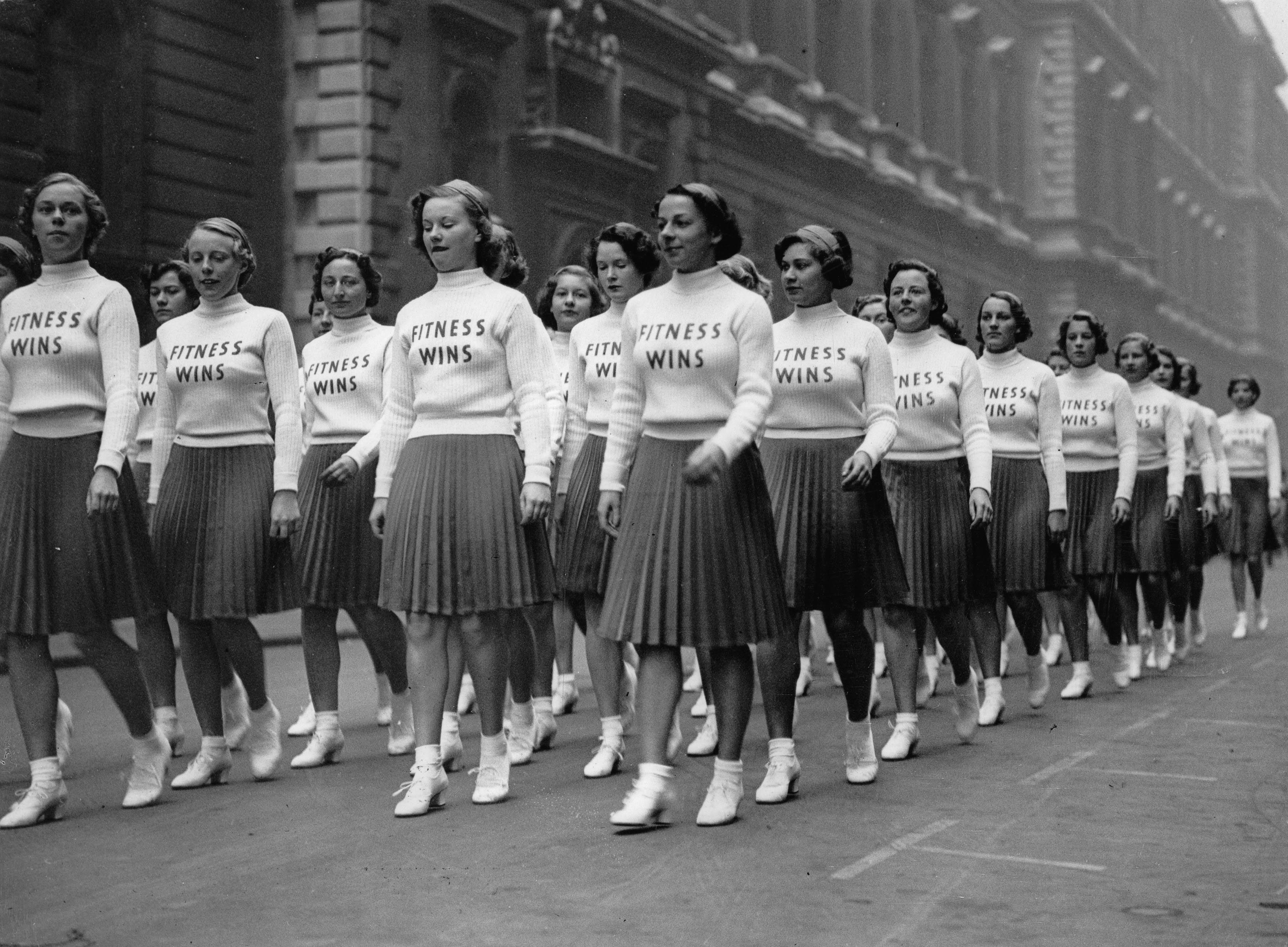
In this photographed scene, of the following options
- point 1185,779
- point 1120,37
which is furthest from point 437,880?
point 1120,37

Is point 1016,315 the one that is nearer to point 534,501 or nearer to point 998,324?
point 998,324

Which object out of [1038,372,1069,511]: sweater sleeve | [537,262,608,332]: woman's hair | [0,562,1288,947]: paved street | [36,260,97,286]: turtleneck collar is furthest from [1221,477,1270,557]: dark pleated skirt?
[36,260,97,286]: turtleneck collar

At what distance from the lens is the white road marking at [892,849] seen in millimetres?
5496

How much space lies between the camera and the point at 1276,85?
79.1m

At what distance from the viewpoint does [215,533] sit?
7340mm

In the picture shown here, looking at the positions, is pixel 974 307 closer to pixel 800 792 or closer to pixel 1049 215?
pixel 1049 215

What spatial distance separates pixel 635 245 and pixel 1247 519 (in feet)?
31.5

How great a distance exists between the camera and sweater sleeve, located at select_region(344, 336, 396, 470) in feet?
22.4

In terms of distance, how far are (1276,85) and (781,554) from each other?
7728cm

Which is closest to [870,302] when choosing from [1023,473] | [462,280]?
[1023,473]

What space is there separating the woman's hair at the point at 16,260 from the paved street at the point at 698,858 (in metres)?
1.89

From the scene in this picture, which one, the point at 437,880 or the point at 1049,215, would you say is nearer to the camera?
the point at 437,880

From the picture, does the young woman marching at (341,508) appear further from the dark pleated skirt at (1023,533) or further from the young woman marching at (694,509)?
the dark pleated skirt at (1023,533)

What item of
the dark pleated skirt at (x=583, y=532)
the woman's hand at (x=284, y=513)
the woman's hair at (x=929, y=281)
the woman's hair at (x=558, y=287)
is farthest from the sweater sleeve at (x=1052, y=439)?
the woman's hand at (x=284, y=513)
